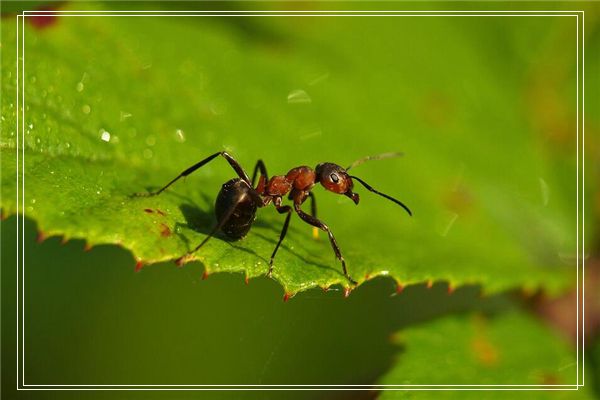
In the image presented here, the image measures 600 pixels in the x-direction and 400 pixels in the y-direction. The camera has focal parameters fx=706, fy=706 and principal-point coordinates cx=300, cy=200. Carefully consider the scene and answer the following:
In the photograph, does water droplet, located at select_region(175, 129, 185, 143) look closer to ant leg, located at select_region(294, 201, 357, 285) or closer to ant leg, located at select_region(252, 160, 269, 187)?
ant leg, located at select_region(252, 160, 269, 187)

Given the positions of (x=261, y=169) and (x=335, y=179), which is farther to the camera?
(x=261, y=169)

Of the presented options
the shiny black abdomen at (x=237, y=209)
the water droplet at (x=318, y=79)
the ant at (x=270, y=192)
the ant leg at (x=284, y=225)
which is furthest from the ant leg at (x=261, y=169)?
the water droplet at (x=318, y=79)

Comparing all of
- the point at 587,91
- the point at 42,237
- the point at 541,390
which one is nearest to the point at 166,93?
the point at 42,237

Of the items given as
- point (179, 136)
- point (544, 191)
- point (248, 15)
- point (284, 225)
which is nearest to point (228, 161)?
point (179, 136)

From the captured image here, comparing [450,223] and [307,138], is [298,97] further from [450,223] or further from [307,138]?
[450,223]

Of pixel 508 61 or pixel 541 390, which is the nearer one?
pixel 541 390

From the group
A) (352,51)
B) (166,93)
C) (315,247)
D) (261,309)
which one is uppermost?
(352,51)

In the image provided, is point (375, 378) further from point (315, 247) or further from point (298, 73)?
point (298, 73)

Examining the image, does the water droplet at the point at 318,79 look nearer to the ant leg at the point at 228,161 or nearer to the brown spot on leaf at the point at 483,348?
the ant leg at the point at 228,161
